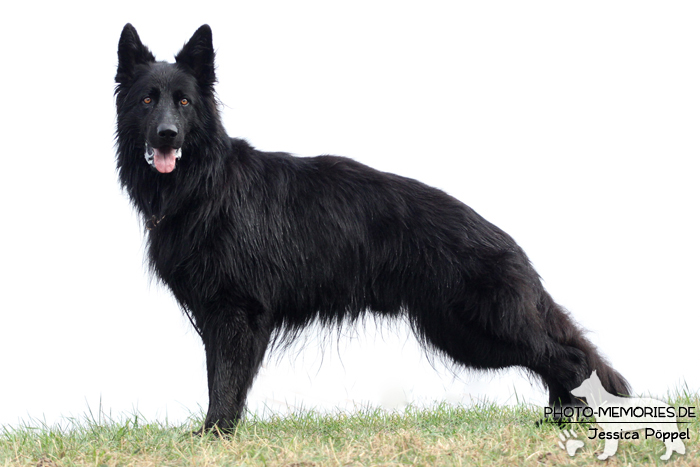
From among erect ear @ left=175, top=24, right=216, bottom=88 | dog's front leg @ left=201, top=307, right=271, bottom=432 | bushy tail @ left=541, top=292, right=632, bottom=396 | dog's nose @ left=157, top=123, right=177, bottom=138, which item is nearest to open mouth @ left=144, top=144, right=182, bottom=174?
dog's nose @ left=157, top=123, right=177, bottom=138

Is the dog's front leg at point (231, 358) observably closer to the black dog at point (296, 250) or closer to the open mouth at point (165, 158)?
the black dog at point (296, 250)

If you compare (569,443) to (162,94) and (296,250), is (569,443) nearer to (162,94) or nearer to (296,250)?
(296,250)

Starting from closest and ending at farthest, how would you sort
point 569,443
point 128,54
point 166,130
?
1. point 569,443
2. point 166,130
3. point 128,54

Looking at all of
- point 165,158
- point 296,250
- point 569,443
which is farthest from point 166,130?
point 569,443

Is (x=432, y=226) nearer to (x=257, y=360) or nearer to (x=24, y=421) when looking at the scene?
(x=257, y=360)

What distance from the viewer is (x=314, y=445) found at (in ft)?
13.0

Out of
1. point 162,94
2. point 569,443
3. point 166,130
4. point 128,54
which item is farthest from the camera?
point 128,54

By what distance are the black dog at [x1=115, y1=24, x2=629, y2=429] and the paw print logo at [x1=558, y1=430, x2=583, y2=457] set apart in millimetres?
576

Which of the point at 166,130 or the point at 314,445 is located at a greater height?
the point at 166,130

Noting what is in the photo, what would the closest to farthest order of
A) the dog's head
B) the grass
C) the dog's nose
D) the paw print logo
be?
1. the grass
2. the paw print logo
3. the dog's nose
4. the dog's head

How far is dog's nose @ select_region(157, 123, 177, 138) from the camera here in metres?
4.09

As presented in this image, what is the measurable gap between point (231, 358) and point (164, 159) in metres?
1.39

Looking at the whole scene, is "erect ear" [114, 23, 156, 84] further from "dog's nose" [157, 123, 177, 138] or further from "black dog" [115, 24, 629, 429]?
"dog's nose" [157, 123, 177, 138]

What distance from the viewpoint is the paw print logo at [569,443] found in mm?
3814
